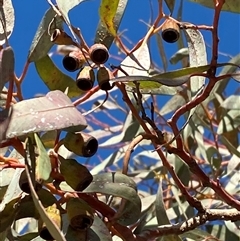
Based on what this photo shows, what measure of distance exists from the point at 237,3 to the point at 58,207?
28cm

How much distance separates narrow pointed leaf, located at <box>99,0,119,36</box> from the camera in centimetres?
59

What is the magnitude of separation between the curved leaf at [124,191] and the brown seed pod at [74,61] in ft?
0.33

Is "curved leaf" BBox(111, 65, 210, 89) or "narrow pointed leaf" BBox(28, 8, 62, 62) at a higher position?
"curved leaf" BBox(111, 65, 210, 89)

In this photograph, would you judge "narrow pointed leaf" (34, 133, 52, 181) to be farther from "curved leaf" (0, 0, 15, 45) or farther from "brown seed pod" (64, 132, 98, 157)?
"curved leaf" (0, 0, 15, 45)

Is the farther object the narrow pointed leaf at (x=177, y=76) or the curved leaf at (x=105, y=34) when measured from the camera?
the curved leaf at (x=105, y=34)

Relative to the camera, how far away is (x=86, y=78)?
55 cm

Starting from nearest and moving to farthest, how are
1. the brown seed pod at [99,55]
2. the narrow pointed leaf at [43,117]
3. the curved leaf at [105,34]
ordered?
the narrow pointed leaf at [43,117]
the brown seed pod at [99,55]
the curved leaf at [105,34]

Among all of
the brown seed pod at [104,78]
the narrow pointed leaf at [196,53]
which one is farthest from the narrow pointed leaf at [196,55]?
the brown seed pod at [104,78]

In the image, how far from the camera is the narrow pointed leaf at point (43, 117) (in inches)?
17.4

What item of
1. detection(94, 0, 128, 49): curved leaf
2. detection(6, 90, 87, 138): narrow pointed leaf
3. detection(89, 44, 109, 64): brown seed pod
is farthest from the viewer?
detection(94, 0, 128, 49): curved leaf

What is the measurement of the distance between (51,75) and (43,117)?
22 centimetres

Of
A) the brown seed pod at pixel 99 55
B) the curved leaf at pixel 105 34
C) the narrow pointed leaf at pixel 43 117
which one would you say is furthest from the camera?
the curved leaf at pixel 105 34

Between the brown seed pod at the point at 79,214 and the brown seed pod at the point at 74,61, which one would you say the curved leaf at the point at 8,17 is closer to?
the brown seed pod at the point at 74,61

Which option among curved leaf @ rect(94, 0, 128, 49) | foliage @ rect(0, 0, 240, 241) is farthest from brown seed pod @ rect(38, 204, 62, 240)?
curved leaf @ rect(94, 0, 128, 49)
